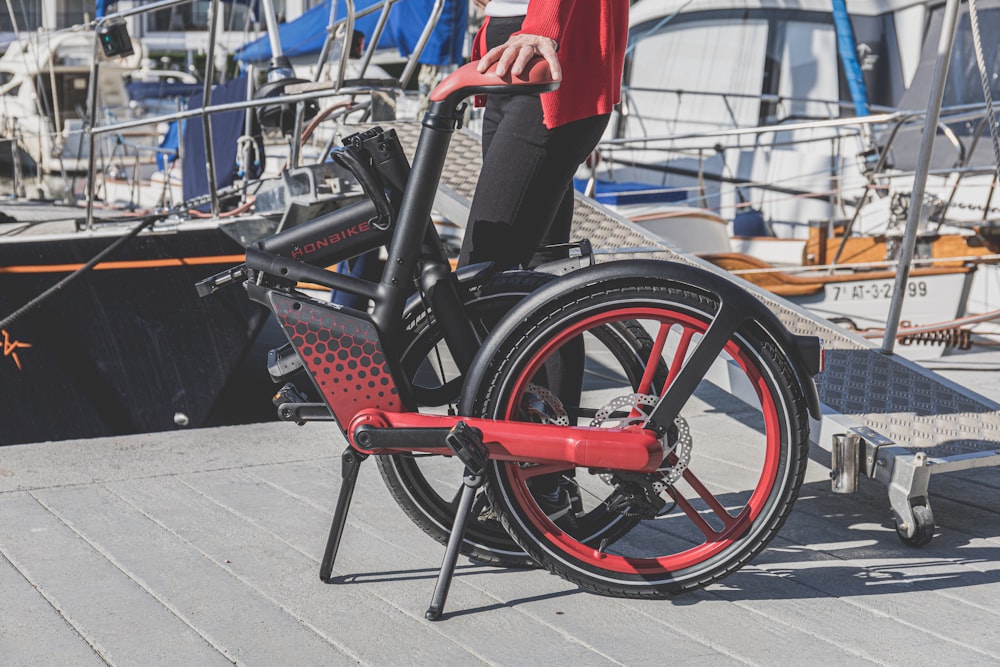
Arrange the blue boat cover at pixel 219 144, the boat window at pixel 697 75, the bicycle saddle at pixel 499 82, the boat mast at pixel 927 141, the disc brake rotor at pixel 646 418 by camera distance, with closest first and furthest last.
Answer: the bicycle saddle at pixel 499 82 → the disc brake rotor at pixel 646 418 → the boat mast at pixel 927 141 → the blue boat cover at pixel 219 144 → the boat window at pixel 697 75

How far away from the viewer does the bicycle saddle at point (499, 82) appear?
2361mm

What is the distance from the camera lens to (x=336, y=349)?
97.2 inches

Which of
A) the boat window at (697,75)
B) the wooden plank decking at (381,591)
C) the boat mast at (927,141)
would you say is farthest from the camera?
the boat window at (697,75)

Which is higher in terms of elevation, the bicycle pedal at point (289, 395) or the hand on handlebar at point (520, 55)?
the hand on handlebar at point (520, 55)

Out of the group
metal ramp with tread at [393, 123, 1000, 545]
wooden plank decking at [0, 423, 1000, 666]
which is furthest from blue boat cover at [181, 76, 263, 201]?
wooden plank decking at [0, 423, 1000, 666]

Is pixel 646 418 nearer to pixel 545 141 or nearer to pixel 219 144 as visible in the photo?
pixel 545 141

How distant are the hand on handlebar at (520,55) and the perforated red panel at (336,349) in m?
0.61

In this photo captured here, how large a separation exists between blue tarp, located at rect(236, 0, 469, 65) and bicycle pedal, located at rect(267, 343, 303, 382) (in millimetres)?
4514

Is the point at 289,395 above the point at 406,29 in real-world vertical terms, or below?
below

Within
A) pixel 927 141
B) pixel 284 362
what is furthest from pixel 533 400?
pixel 927 141

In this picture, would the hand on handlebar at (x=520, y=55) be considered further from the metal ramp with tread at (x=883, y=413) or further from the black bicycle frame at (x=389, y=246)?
the metal ramp with tread at (x=883, y=413)

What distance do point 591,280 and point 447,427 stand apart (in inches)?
17.1

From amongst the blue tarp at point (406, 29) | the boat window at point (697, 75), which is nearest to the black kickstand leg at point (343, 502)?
the blue tarp at point (406, 29)

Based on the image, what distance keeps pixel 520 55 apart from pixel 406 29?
10455 millimetres
